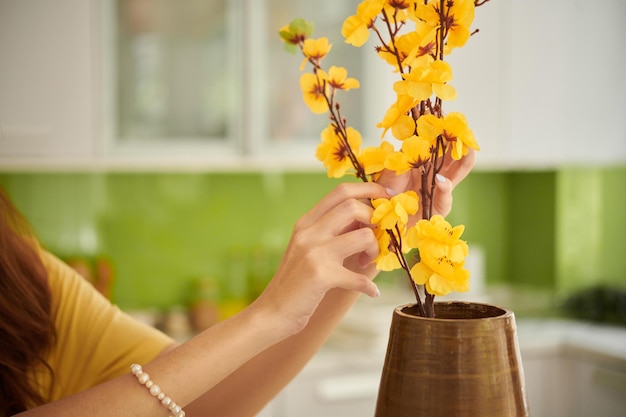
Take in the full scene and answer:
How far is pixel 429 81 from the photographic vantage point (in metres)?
0.64

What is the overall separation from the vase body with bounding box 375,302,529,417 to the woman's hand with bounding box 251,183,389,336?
107 mm

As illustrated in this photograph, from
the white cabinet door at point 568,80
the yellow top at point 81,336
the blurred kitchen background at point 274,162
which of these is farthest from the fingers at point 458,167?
the white cabinet door at point 568,80

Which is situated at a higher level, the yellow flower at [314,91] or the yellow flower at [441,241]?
the yellow flower at [314,91]

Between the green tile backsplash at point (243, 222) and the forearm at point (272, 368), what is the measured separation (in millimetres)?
1875

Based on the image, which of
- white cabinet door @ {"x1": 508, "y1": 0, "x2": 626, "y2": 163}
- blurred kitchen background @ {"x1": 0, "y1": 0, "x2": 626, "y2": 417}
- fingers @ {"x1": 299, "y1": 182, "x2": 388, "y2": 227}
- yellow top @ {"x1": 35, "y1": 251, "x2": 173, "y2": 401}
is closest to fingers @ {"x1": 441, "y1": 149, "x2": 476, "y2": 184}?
fingers @ {"x1": 299, "y1": 182, "x2": 388, "y2": 227}

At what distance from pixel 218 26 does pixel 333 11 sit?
1.36ft

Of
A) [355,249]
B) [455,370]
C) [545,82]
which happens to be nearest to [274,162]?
[545,82]

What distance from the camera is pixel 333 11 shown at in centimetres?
267

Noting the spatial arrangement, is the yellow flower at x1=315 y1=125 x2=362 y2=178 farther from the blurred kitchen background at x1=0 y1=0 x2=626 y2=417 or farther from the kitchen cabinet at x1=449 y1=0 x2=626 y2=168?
the kitchen cabinet at x1=449 y1=0 x2=626 y2=168

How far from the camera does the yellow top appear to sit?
1175mm

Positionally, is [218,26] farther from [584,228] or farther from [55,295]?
[584,228]

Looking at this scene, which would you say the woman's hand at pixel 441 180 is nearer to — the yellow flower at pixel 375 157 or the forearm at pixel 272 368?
the yellow flower at pixel 375 157

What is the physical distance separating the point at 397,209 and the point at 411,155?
0.16 ft

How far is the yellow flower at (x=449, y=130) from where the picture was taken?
646 mm
